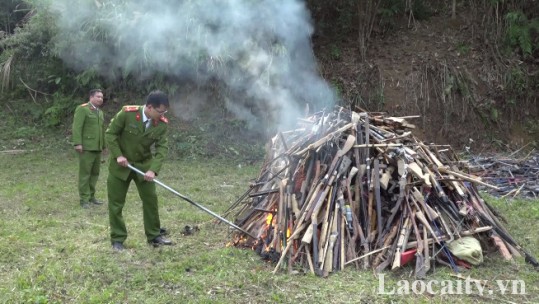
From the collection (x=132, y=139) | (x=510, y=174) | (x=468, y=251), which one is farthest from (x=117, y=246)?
(x=510, y=174)

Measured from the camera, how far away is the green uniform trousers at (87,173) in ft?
25.5

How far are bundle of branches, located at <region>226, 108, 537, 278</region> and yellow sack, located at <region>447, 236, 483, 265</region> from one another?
0.05 meters

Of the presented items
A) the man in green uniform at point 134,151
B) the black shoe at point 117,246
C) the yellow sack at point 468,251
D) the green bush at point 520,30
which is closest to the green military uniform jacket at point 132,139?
the man in green uniform at point 134,151

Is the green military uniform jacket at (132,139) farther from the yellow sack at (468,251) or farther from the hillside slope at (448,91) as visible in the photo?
the hillside slope at (448,91)

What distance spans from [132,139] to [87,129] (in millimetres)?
2822

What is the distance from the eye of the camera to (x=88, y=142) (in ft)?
25.8

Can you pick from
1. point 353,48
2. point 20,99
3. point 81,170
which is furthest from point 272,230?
point 20,99

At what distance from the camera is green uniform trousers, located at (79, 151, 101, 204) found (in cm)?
777

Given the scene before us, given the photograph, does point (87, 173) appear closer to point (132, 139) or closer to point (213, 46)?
point (132, 139)

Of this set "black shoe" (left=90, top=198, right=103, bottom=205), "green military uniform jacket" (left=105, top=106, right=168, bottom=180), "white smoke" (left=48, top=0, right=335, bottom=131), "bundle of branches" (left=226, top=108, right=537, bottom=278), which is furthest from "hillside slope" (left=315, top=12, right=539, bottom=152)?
"green military uniform jacket" (left=105, top=106, right=168, bottom=180)

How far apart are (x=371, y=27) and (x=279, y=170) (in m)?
9.40

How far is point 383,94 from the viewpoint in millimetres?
12914

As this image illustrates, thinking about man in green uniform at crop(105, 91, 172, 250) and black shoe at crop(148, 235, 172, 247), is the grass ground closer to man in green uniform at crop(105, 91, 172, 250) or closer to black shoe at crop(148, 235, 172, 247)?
black shoe at crop(148, 235, 172, 247)

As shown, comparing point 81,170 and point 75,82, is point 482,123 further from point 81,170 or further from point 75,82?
point 75,82
